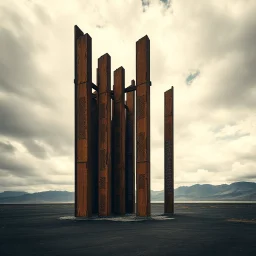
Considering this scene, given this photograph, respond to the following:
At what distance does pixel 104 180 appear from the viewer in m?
21.5

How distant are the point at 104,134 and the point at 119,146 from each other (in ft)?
6.60

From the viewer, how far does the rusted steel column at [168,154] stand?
25750 mm

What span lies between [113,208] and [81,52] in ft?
38.1

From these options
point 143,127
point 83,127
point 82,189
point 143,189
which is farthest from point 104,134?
point 143,189

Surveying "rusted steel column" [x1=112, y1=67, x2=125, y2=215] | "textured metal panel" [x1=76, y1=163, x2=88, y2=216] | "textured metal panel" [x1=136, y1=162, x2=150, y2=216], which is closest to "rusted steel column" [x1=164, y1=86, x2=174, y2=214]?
"rusted steel column" [x1=112, y1=67, x2=125, y2=215]

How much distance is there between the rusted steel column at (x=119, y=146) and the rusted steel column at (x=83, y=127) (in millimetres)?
3019

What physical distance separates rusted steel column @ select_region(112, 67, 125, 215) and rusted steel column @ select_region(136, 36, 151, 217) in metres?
2.24

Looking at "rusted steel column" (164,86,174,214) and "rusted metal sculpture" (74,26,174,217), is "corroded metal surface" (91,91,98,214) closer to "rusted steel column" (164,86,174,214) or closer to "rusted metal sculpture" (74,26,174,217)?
"rusted metal sculpture" (74,26,174,217)

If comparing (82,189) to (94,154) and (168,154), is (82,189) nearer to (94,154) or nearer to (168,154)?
(94,154)

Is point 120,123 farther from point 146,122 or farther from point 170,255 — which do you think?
point 170,255

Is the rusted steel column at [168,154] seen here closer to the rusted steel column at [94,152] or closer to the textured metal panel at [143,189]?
the textured metal panel at [143,189]

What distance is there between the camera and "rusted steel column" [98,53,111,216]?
21422 millimetres

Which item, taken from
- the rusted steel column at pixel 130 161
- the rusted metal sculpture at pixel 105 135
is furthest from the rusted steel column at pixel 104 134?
the rusted steel column at pixel 130 161

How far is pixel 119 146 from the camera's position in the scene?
23.6 meters
